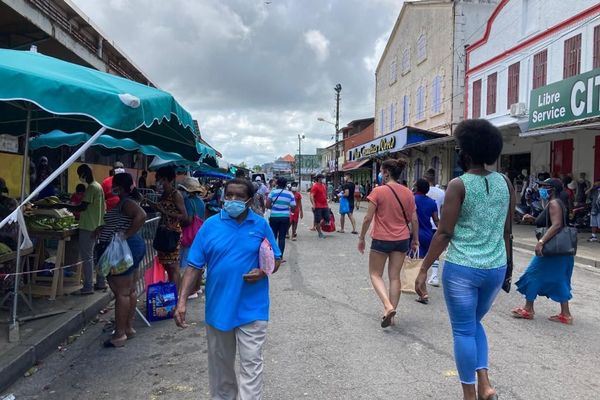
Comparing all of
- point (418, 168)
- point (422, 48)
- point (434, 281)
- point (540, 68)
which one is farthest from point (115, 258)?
point (422, 48)

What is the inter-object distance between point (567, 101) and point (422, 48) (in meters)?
16.3

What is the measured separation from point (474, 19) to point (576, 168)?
1138 cm

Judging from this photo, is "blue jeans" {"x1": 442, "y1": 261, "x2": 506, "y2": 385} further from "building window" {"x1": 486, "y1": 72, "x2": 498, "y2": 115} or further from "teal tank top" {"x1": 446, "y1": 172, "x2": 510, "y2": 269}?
"building window" {"x1": 486, "y1": 72, "x2": 498, "y2": 115}

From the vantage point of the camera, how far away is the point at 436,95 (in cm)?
2612

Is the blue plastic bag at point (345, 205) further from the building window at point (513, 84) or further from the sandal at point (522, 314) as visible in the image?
the sandal at point (522, 314)

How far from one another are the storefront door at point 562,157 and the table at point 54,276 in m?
14.9

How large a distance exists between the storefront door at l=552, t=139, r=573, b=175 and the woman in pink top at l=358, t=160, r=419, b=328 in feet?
41.9

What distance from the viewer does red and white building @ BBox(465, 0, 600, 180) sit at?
512 inches

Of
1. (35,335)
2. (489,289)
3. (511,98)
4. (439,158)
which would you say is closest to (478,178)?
(489,289)

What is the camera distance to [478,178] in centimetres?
331

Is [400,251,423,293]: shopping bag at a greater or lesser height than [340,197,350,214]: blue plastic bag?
lesser

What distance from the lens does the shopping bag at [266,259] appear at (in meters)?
3.15

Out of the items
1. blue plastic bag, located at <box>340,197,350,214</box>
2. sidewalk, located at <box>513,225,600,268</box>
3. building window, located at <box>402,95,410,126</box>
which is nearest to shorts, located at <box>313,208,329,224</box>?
blue plastic bag, located at <box>340,197,350,214</box>

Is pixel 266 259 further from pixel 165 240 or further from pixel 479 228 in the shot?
pixel 165 240
